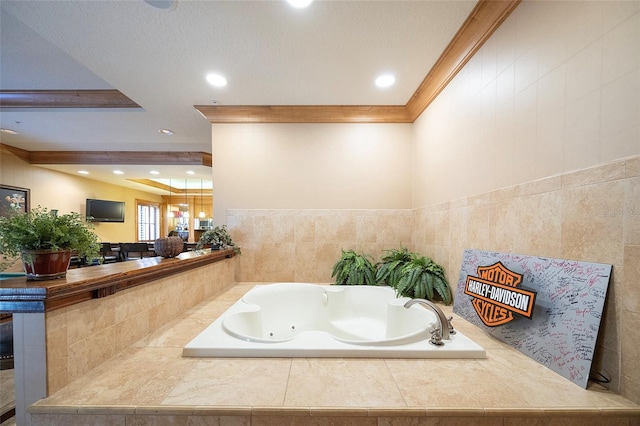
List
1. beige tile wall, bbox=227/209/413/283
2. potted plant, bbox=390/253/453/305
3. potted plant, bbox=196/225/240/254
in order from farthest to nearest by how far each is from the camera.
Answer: beige tile wall, bbox=227/209/413/283 < potted plant, bbox=196/225/240/254 < potted plant, bbox=390/253/453/305

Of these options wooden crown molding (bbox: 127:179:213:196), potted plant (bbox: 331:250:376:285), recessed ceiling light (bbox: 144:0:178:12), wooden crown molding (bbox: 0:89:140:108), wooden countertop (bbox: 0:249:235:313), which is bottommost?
potted plant (bbox: 331:250:376:285)

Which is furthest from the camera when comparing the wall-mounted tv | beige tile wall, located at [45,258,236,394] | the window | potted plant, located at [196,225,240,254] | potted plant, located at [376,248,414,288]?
the window

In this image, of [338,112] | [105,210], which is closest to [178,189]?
[105,210]

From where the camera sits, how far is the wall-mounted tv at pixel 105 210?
6.25m

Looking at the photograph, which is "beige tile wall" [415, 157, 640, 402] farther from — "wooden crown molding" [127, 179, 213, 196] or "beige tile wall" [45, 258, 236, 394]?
"wooden crown molding" [127, 179, 213, 196]

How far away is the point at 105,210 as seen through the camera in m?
6.55

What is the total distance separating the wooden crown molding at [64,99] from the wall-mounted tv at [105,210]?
4.17m

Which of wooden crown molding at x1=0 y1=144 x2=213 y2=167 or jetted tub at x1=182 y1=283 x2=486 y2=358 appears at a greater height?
wooden crown molding at x1=0 y1=144 x2=213 y2=167

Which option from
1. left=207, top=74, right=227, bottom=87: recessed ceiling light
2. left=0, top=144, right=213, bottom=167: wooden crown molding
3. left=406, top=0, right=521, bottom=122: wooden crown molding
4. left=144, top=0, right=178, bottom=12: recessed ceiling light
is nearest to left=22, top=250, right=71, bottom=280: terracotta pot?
left=144, top=0, right=178, bottom=12: recessed ceiling light

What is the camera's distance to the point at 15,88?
2629 mm

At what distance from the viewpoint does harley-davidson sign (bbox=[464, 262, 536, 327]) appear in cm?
124

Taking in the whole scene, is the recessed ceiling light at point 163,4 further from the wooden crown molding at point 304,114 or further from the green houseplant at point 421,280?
the green houseplant at point 421,280

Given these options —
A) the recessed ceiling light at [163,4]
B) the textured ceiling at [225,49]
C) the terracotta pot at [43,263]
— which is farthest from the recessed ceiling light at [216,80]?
the terracotta pot at [43,263]

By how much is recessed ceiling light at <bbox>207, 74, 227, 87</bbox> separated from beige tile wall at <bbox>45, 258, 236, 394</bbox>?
5.66ft
